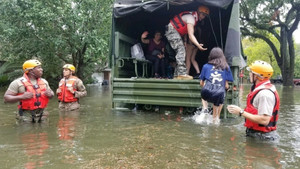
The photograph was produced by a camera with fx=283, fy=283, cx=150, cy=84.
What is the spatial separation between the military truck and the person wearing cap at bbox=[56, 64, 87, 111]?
0.95 m

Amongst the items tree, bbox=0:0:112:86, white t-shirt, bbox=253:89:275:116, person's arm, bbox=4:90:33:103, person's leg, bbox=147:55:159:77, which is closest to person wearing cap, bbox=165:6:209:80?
person's leg, bbox=147:55:159:77

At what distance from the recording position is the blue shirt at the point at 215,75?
5574mm

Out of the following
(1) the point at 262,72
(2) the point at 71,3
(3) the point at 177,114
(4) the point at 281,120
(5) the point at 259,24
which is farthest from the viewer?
(5) the point at 259,24

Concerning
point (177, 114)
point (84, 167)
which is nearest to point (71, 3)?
point (177, 114)

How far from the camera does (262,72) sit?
397 centimetres

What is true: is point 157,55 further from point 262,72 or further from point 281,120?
point 262,72

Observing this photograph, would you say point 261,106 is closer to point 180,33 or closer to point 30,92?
point 30,92

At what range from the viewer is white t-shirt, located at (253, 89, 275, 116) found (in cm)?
368

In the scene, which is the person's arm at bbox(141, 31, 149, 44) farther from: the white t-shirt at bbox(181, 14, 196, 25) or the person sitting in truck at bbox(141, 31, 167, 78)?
the white t-shirt at bbox(181, 14, 196, 25)

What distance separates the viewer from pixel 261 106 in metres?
3.71

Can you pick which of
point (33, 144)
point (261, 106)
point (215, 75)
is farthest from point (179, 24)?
point (33, 144)

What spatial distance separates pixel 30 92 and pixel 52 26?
1143 centimetres

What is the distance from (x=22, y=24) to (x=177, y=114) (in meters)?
12.3

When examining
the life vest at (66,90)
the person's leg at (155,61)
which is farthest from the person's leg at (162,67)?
the life vest at (66,90)
